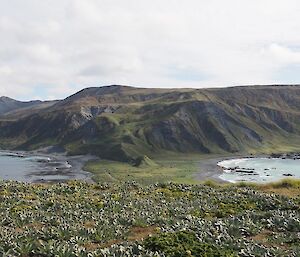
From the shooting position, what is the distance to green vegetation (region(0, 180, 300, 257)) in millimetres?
14422

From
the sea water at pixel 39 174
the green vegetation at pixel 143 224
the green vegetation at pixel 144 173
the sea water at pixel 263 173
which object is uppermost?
the green vegetation at pixel 143 224

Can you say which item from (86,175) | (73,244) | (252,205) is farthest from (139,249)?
(86,175)

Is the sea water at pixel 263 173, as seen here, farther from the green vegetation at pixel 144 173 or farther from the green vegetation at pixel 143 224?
the green vegetation at pixel 143 224

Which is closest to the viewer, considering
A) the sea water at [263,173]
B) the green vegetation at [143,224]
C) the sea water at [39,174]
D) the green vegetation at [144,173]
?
the green vegetation at [143,224]

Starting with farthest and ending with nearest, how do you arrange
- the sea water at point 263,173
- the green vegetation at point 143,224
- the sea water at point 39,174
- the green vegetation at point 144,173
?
the sea water at point 39,174 → the green vegetation at point 144,173 → the sea water at point 263,173 → the green vegetation at point 143,224

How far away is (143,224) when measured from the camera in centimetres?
1948

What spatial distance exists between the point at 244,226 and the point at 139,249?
6100mm

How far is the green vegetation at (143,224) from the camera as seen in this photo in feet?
47.3

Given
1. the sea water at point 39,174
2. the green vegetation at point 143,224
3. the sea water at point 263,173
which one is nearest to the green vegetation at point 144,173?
the sea water at point 39,174

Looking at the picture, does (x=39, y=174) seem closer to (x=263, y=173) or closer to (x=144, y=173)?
(x=144, y=173)

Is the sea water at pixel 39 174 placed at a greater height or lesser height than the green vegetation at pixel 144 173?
greater

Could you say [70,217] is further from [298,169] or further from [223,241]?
[298,169]

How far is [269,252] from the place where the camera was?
46.8 feet

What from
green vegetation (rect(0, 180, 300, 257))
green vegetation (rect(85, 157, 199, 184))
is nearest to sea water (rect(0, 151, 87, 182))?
green vegetation (rect(85, 157, 199, 184))
